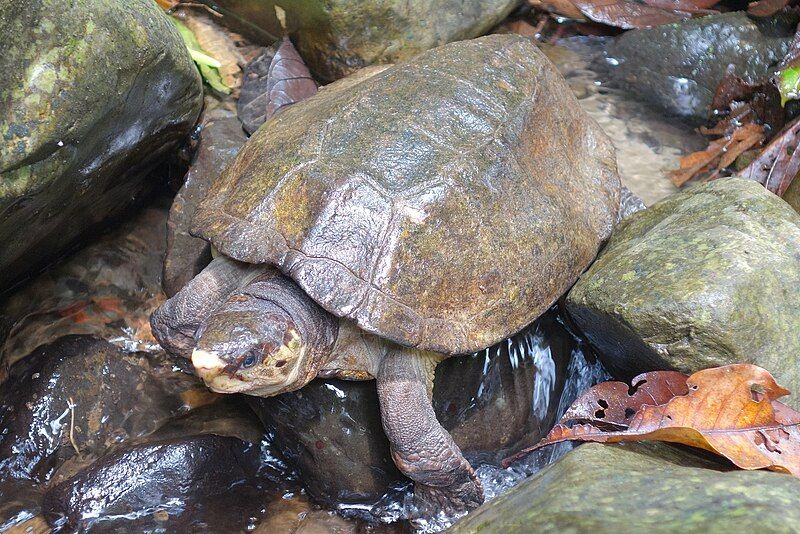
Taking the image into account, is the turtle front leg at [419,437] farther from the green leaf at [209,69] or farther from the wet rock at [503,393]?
the green leaf at [209,69]

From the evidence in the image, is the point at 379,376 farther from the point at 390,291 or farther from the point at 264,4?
the point at 264,4

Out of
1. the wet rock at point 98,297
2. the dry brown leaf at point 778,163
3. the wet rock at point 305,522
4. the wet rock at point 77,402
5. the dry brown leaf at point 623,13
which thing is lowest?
the wet rock at point 305,522

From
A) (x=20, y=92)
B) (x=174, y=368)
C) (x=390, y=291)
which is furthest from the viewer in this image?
(x=174, y=368)

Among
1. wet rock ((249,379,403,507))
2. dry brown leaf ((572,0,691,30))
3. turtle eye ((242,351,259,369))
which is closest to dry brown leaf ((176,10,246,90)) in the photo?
wet rock ((249,379,403,507))

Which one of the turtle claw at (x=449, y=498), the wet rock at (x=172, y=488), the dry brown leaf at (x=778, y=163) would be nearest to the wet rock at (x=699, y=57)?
the dry brown leaf at (x=778, y=163)

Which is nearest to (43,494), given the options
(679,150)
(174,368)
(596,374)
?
(174,368)

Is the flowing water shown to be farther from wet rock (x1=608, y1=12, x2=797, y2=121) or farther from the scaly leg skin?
wet rock (x1=608, y1=12, x2=797, y2=121)
